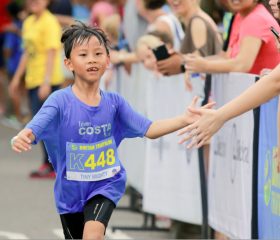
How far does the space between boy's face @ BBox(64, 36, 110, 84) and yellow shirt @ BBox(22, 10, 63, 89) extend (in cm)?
784

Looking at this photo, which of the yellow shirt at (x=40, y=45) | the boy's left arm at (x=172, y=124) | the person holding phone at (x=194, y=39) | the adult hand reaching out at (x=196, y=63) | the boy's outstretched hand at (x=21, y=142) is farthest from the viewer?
the yellow shirt at (x=40, y=45)

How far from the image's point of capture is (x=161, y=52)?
32.6ft

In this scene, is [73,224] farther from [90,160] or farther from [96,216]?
[90,160]

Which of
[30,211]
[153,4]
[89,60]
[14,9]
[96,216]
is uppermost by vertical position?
[14,9]

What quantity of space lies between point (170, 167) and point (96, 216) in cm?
342

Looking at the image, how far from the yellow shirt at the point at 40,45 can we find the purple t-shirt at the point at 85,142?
780cm

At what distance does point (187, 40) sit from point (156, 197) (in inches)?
61.9

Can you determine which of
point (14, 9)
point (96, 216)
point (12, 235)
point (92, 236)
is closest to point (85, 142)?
point (96, 216)

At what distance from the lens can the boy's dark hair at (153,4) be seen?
12500mm

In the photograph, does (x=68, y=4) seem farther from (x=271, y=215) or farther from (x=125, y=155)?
(x=271, y=215)

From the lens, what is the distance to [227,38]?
948 cm

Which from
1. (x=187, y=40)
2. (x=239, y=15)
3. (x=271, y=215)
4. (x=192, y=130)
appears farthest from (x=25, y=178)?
(x=192, y=130)

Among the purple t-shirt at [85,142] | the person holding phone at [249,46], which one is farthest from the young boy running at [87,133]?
the person holding phone at [249,46]

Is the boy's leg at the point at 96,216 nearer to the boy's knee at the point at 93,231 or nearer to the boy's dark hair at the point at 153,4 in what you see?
the boy's knee at the point at 93,231
